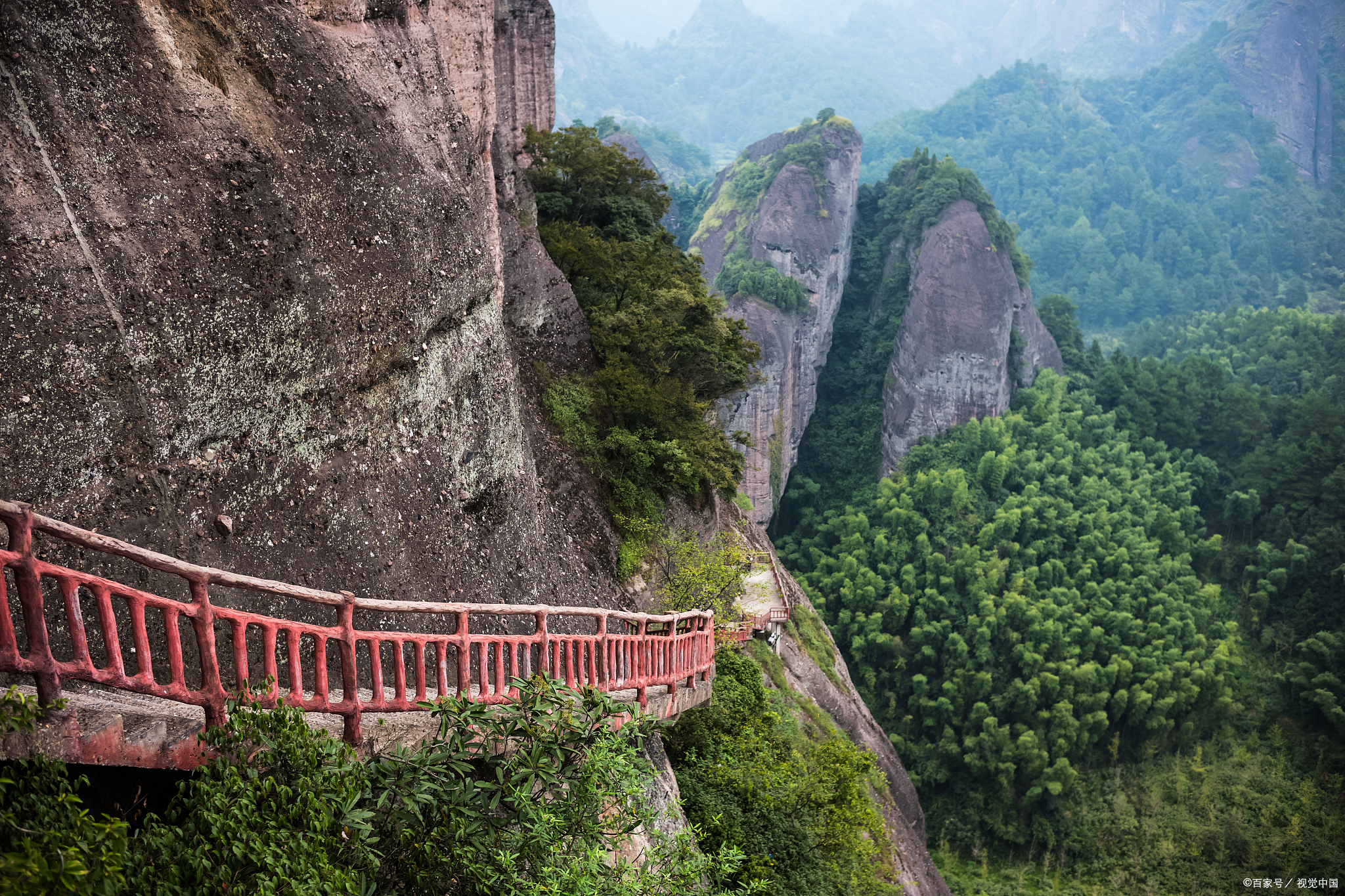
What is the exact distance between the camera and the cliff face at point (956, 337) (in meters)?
51.0

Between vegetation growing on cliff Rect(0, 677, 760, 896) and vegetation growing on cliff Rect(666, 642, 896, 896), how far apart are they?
15.5 feet

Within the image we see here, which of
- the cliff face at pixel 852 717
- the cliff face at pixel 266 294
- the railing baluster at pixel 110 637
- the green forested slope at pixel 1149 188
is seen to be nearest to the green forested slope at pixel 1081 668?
the cliff face at pixel 852 717

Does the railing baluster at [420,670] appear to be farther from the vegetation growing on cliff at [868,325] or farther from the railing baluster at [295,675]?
the vegetation growing on cliff at [868,325]

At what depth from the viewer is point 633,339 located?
55.0ft

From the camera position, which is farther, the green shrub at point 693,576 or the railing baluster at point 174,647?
the green shrub at point 693,576

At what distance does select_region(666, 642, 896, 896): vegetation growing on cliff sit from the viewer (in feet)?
A: 36.0

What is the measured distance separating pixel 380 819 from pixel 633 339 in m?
12.8

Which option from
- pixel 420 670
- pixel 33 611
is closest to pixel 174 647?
pixel 33 611

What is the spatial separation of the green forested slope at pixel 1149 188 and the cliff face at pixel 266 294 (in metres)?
106

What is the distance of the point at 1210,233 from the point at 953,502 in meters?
A: 80.2

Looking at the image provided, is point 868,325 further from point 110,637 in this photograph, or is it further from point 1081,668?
point 110,637

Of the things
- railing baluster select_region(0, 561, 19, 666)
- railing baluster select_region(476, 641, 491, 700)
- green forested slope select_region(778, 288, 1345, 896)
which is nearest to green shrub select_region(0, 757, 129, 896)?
railing baluster select_region(0, 561, 19, 666)

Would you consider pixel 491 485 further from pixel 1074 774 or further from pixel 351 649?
pixel 1074 774

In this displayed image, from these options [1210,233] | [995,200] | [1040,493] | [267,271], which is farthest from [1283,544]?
[995,200]
